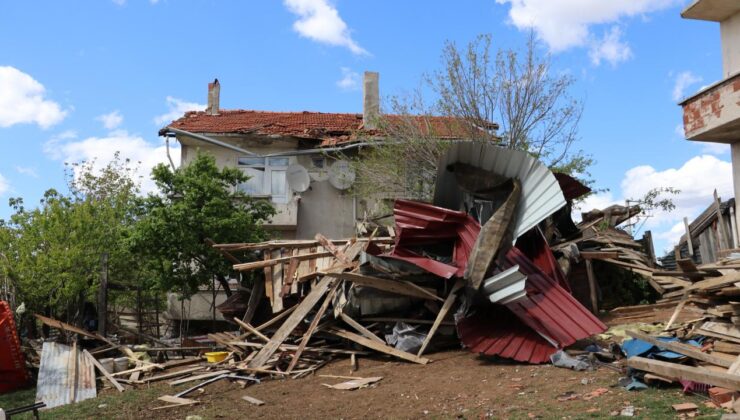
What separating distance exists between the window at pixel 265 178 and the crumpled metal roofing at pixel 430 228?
1196 cm

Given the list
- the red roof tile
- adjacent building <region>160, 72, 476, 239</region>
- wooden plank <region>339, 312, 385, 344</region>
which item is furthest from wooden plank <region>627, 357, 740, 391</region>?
adjacent building <region>160, 72, 476, 239</region>

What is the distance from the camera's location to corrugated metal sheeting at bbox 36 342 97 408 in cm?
1106

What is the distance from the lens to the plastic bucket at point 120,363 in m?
12.4

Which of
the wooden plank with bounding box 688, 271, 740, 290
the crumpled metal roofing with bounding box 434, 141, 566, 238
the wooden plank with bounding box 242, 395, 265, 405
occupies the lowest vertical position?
the wooden plank with bounding box 242, 395, 265, 405

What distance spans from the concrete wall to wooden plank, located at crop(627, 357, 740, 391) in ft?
34.2

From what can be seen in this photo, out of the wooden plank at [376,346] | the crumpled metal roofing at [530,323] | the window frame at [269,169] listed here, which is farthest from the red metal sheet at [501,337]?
the window frame at [269,169]

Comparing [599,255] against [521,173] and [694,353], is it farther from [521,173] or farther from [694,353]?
[694,353]

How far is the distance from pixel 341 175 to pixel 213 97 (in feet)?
25.0

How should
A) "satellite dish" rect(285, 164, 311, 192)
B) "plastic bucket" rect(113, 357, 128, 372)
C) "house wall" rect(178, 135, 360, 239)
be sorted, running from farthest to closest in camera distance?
"house wall" rect(178, 135, 360, 239) → "satellite dish" rect(285, 164, 311, 192) → "plastic bucket" rect(113, 357, 128, 372)

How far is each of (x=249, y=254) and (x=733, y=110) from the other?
11.4m

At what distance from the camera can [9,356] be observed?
41.6ft

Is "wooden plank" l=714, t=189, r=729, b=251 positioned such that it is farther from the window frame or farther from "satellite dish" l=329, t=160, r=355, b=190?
the window frame

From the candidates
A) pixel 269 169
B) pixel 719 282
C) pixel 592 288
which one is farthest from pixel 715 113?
pixel 269 169

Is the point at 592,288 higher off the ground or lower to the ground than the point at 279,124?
lower
